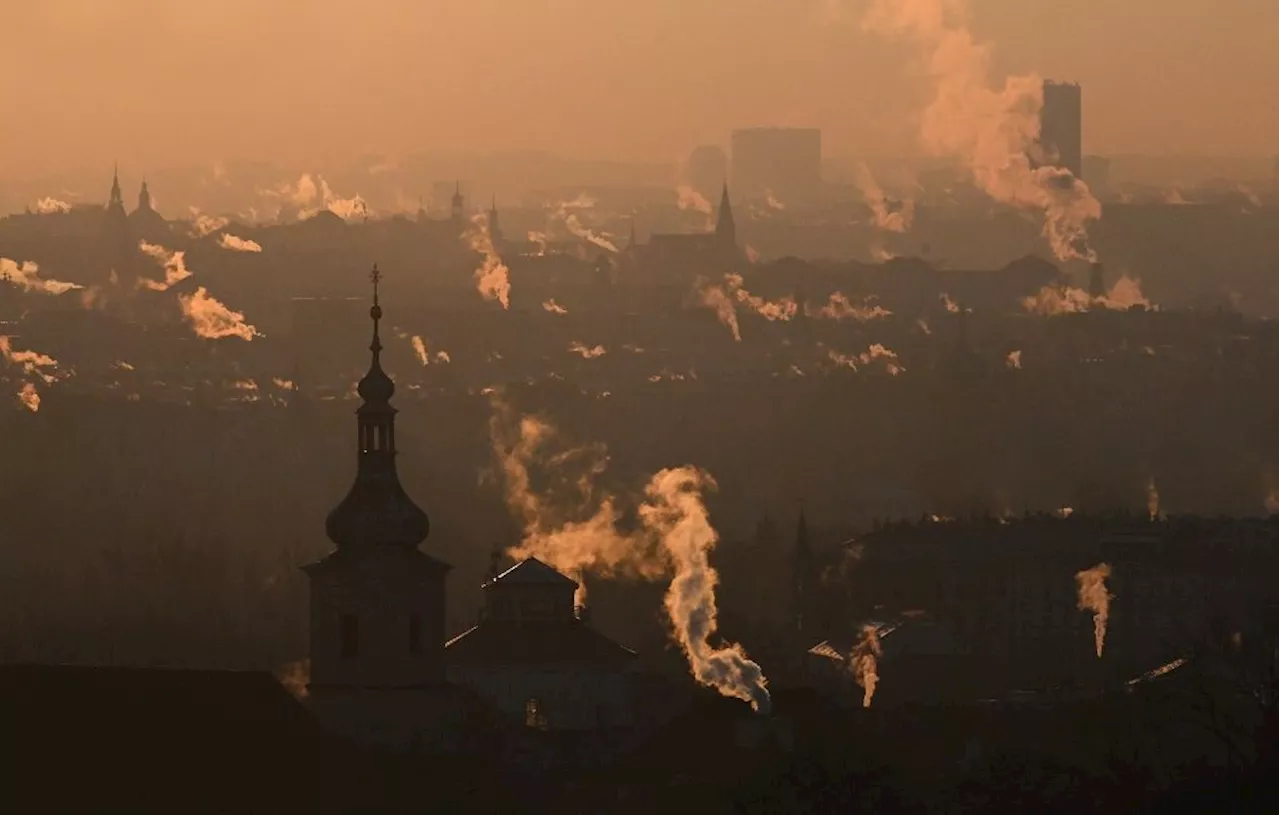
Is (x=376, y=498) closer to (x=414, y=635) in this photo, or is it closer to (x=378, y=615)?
(x=378, y=615)

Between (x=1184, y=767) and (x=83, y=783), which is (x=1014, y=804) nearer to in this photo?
(x=1184, y=767)

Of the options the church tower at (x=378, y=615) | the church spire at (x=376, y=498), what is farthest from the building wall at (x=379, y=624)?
the church spire at (x=376, y=498)

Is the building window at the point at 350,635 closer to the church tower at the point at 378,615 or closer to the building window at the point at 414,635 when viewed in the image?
the church tower at the point at 378,615

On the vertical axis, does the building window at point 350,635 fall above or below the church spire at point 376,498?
below

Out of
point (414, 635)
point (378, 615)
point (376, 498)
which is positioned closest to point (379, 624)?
point (378, 615)

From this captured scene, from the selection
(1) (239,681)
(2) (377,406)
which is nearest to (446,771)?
(1) (239,681)
